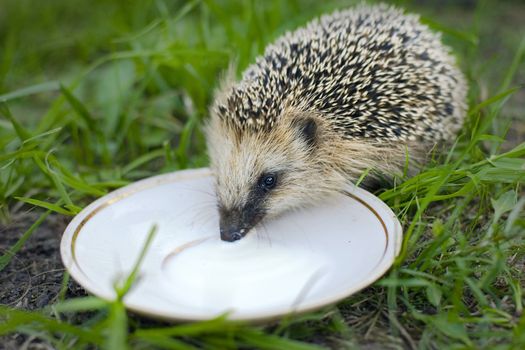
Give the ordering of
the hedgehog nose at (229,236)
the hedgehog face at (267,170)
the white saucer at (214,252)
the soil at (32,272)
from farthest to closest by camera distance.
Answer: the hedgehog face at (267,170)
the hedgehog nose at (229,236)
the soil at (32,272)
the white saucer at (214,252)

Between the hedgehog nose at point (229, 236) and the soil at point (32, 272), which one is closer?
the soil at point (32, 272)

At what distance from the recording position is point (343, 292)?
155 cm

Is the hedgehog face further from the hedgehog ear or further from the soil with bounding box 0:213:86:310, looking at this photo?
the soil with bounding box 0:213:86:310

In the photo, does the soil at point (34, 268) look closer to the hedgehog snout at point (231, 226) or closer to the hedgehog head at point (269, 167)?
the hedgehog snout at point (231, 226)

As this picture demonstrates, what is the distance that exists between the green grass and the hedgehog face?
35 cm

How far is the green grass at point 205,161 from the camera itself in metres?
1.65

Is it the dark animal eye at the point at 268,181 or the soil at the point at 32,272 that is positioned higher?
the dark animal eye at the point at 268,181

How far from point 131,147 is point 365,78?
1.29m

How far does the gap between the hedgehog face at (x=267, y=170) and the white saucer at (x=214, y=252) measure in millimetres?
74

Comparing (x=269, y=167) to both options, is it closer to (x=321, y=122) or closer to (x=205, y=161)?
(x=321, y=122)

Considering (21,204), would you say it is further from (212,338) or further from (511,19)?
(511,19)

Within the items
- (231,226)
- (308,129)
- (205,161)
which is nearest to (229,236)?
(231,226)

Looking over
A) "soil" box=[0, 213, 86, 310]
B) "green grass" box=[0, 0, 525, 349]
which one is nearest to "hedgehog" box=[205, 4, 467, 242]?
"green grass" box=[0, 0, 525, 349]

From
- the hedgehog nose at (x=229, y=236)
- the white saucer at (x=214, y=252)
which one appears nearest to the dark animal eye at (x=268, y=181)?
the white saucer at (x=214, y=252)
